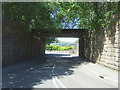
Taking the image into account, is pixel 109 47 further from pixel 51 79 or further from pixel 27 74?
pixel 27 74

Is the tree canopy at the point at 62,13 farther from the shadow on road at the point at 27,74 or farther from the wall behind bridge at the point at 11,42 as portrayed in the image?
the shadow on road at the point at 27,74

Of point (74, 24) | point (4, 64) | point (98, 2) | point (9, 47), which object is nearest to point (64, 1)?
point (98, 2)

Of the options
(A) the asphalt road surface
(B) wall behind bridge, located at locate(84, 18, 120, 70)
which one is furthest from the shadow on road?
(B) wall behind bridge, located at locate(84, 18, 120, 70)

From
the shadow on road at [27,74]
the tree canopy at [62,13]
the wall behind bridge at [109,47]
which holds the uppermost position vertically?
the tree canopy at [62,13]

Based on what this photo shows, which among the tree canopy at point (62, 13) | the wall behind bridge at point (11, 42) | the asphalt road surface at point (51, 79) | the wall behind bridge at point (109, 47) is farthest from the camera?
the wall behind bridge at point (11, 42)

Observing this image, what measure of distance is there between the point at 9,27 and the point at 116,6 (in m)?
10.5

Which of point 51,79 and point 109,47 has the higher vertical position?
point 109,47

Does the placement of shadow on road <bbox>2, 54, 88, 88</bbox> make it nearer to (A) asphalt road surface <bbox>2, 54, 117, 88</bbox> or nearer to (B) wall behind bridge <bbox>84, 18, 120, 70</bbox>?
(A) asphalt road surface <bbox>2, 54, 117, 88</bbox>

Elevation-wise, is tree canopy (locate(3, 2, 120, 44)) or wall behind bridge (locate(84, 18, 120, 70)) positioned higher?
tree canopy (locate(3, 2, 120, 44))

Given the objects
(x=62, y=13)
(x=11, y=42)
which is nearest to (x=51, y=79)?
(x=11, y=42)

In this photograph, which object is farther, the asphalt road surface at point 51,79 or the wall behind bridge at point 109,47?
the wall behind bridge at point 109,47

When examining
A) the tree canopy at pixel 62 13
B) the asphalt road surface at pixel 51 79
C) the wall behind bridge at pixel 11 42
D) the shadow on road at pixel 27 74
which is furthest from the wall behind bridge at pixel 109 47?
the wall behind bridge at pixel 11 42

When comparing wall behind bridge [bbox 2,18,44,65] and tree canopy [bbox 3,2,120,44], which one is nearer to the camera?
Result: tree canopy [bbox 3,2,120,44]

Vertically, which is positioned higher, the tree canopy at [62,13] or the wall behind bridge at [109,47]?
the tree canopy at [62,13]
